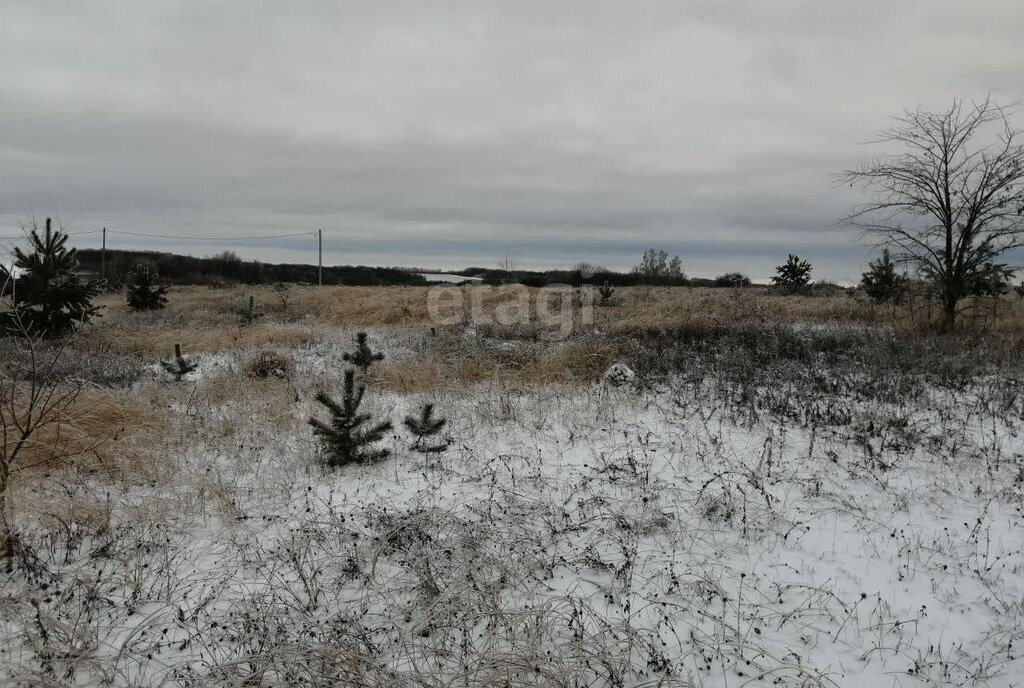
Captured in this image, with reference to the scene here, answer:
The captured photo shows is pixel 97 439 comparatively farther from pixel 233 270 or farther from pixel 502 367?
pixel 233 270

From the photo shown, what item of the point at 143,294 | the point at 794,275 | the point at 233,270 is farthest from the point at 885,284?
the point at 233,270

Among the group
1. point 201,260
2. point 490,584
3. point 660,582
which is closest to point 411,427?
point 490,584

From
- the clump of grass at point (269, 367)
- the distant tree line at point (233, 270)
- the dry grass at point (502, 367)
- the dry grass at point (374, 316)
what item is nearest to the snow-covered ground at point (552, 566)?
the dry grass at point (502, 367)

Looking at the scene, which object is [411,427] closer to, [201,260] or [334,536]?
[334,536]

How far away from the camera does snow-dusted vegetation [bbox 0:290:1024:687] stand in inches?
135

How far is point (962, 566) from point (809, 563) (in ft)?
3.62

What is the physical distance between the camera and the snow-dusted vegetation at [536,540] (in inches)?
135

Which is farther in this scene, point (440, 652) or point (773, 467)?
point (773, 467)

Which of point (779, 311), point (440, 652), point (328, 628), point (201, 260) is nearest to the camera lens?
point (440, 652)

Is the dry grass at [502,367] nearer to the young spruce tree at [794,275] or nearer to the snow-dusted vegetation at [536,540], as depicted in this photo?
the snow-dusted vegetation at [536,540]

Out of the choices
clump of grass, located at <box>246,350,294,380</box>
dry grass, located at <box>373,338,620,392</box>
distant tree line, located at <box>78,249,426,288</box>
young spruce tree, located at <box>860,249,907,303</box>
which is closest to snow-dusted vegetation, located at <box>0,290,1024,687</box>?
dry grass, located at <box>373,338,620,392</box>

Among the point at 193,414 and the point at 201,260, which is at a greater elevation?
the point at 201,260

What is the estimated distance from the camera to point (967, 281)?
50.1ft

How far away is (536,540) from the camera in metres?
4.68
